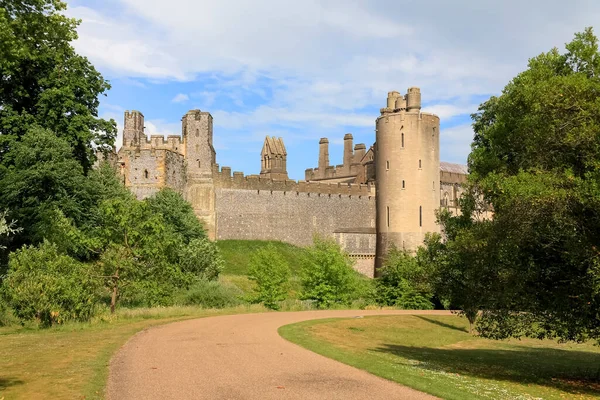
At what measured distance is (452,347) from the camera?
2122 cm

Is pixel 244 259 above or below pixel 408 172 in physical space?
below

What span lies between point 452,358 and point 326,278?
1688 centimetres

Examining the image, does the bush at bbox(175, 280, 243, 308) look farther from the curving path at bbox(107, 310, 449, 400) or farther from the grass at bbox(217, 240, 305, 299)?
the curving path at bbox(107, 310, 449, 400)

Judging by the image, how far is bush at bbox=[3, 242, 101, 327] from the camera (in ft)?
60.5

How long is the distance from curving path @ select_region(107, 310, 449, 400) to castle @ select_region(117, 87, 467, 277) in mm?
30635

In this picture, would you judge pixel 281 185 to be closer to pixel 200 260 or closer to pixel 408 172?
pixel 408 172

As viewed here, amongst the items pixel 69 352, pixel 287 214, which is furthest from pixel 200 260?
pixel 287 214

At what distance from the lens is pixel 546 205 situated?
38.1 ft

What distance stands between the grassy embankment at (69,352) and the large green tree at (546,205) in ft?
27.6

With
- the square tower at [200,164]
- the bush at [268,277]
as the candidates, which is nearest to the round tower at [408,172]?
the square tower at [200,164]

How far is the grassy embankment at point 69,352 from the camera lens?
9.70m

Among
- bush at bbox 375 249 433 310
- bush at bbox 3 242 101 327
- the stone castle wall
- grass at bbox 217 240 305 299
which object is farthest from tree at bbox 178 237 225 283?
the stone castle wall

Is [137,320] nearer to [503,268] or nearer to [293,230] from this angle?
[503,268]

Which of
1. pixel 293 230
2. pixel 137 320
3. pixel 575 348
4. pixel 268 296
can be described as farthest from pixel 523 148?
pixel 293 230
